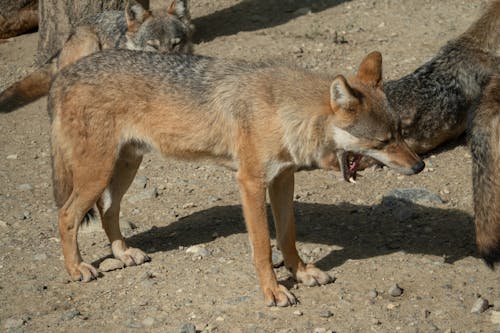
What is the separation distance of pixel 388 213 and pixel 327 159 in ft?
6.66

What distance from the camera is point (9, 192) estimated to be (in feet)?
31.6

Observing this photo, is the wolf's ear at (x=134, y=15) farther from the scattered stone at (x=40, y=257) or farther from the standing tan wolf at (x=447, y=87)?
the scattered stone at (x=40, y=257)

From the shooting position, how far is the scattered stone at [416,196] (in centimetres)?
884

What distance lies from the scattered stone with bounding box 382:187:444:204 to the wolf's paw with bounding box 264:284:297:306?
7.97ft

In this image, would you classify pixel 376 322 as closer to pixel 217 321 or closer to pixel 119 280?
pixel 217 321

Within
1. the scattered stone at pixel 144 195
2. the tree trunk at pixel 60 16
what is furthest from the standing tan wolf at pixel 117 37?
the scattered stone at pixel 144 195

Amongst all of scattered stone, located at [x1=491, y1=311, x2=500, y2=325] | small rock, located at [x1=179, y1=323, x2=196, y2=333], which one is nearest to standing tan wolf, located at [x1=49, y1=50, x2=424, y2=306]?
small rock, located at [x1=179, y1=323, x2=196, y2=333]

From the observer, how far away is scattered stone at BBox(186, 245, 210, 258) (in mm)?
7880

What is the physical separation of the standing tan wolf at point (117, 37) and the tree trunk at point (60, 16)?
704mm

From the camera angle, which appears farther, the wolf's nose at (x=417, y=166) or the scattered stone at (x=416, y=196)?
the scattered stone at (x=416, y=196)

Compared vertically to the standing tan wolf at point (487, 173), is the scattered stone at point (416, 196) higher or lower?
lower

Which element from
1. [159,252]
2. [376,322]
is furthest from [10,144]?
[376,322]

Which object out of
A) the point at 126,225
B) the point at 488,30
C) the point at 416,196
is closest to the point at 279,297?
the point at 126,225

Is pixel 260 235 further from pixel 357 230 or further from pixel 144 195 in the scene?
pixel 144 195
